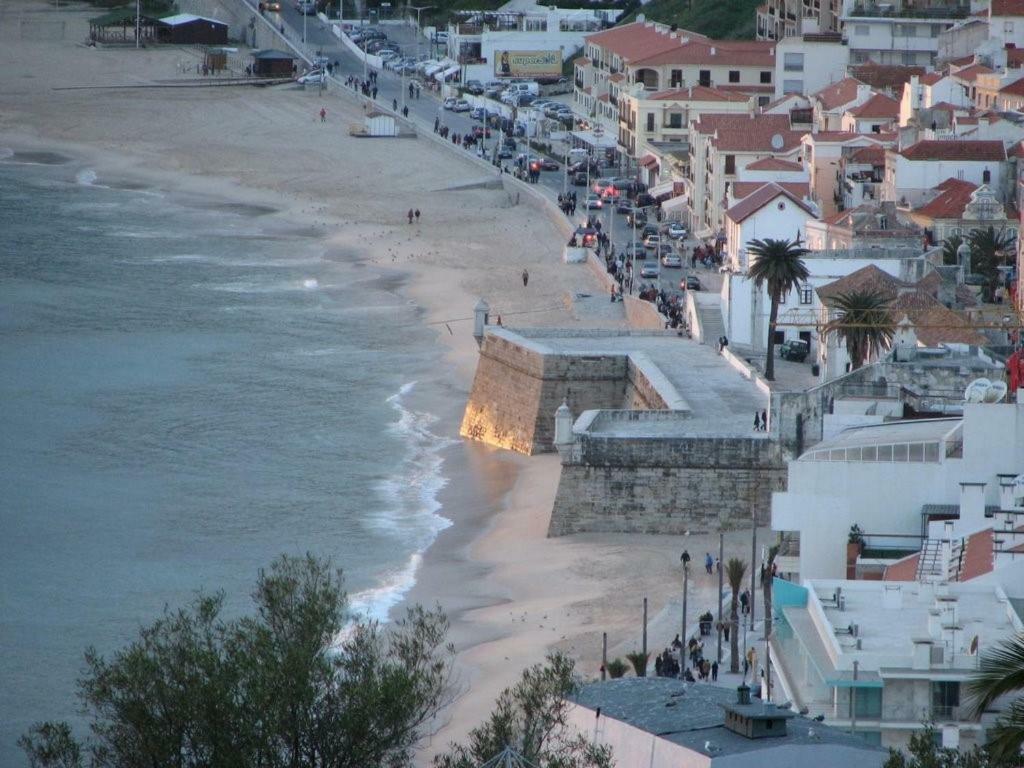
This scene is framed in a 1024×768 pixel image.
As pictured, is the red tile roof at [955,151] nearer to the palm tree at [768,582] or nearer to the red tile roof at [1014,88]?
the red tile roof at [1014,88]

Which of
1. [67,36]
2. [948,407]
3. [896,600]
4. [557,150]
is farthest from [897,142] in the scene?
[67,36]

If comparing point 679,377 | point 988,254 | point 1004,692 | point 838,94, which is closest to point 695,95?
point 838,94

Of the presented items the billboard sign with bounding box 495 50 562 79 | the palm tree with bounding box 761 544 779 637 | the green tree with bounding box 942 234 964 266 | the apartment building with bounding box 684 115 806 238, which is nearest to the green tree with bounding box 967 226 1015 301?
the green tree with bounding box 942 234 964 266

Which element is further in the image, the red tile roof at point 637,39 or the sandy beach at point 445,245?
the red tile roof at point 637,39

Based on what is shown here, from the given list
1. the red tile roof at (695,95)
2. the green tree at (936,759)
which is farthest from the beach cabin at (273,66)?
the green tree at (936,759)

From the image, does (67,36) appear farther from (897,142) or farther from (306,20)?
(897,142)

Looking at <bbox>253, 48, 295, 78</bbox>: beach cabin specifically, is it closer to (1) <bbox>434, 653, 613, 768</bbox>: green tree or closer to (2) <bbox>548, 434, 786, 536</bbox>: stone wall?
(2) <bbox>548, 434, 786, 536</bbox>: stone wall

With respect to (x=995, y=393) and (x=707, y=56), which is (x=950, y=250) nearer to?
(x=995, y=393)
